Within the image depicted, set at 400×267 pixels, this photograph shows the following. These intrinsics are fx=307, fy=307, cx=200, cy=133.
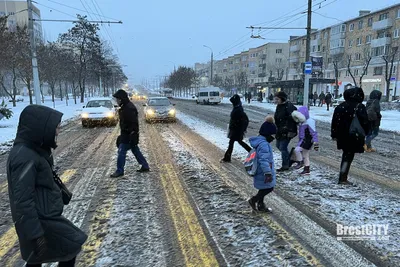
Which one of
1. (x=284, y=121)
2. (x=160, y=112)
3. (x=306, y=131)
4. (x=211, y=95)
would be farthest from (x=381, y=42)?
(x=306, y=131)

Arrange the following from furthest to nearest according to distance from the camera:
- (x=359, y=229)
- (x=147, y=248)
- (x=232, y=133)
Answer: (x=232, y=133) → (x=359, y=229) → (x=147, y=248)

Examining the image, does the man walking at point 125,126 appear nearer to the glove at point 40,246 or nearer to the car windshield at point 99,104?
the glove at point 40,246

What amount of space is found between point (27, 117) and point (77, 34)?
131 ft

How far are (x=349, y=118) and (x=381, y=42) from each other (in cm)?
5063

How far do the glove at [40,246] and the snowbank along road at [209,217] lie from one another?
114 centimetres

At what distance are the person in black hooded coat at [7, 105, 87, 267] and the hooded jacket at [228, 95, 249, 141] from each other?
18.7 ft

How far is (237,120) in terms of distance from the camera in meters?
7.59

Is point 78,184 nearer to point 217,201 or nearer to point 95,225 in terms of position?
point 95,225

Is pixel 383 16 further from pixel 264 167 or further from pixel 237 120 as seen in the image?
pixel 264 167

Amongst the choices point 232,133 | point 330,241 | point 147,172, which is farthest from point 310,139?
point 147,172

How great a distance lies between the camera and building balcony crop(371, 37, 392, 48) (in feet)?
152

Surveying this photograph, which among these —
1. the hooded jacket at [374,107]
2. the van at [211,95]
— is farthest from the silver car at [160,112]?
the van at [211,95]

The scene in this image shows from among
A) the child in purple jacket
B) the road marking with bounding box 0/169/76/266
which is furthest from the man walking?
the child in purple jacket

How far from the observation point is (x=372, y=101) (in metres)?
8.95
